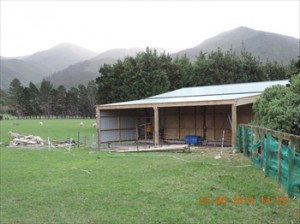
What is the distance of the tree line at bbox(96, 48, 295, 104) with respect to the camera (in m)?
39.2

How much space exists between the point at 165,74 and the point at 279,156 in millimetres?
32861

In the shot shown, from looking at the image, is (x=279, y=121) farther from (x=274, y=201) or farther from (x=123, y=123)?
(x=123, y=123)

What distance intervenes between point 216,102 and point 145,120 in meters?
9.27

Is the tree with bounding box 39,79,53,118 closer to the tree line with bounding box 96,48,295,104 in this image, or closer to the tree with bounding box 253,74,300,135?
the tree line with bounding box 96,48,295,104

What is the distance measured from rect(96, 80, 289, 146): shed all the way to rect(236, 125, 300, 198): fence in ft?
27.3

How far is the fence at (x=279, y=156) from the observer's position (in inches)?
252

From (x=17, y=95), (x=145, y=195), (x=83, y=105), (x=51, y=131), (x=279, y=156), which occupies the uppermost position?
(x=17, y=95)

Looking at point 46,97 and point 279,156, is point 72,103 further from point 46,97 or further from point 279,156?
point 279,156

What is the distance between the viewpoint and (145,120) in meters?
25.6

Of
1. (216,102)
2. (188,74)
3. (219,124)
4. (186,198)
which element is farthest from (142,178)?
(188,74)
